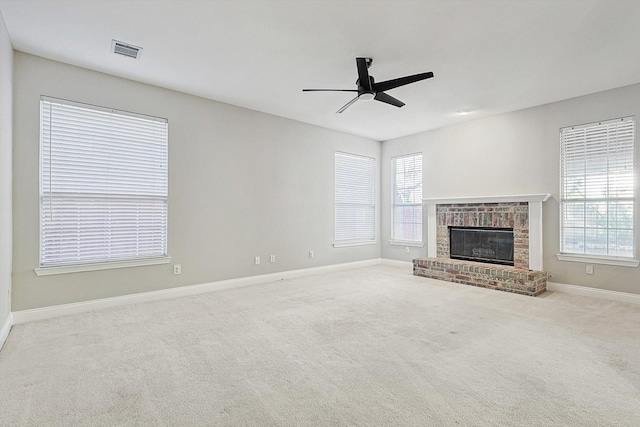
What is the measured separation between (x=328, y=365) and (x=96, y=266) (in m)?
2.99

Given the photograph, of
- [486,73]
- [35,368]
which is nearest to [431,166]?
[486,73]

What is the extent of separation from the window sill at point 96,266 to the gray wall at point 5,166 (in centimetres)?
31

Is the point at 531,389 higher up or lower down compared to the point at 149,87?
lower down

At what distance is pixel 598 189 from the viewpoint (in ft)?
14.5

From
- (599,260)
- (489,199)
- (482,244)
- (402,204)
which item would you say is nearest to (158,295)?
(402,204)

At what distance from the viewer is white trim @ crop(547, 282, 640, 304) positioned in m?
4.09

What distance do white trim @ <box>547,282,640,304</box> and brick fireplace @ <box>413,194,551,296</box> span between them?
0.23 metres

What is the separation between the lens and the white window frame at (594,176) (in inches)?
164

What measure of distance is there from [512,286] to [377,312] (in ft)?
7.37

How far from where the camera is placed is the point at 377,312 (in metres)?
3.67

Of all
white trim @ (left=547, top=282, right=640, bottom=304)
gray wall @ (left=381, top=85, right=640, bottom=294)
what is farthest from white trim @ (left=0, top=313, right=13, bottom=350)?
white trim @ (left=547, top=282, right=640, bottom=304)

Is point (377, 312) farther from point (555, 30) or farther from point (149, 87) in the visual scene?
point (149, 87)

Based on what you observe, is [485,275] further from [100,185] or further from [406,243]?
[100,185]

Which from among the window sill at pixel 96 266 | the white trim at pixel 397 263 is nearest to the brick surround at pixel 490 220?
the white trim at pixel 397 263
